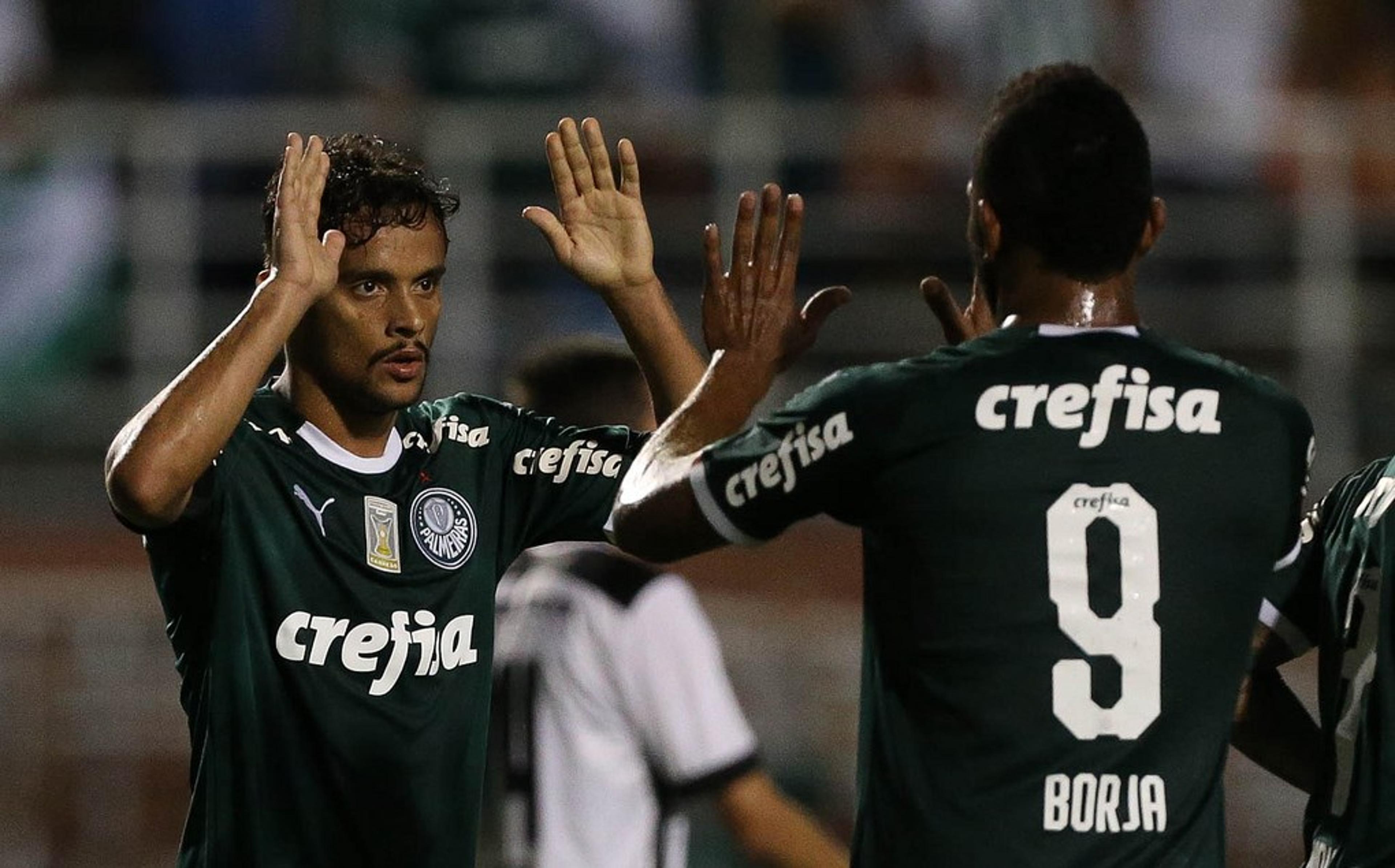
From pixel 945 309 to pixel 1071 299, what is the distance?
638 mm

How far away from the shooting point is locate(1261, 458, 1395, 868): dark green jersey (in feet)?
13.0

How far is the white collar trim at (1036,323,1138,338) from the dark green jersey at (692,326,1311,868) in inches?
0.5

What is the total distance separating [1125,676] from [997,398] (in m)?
0.48

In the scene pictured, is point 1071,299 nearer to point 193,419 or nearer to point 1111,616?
point 1111,616

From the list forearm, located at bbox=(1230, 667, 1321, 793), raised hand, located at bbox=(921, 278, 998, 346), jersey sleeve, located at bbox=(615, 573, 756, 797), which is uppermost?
raised hand, located at bbox=(921, 278, 998, 346)

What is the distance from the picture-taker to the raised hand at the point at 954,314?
425 cm

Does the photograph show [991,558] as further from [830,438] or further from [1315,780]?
[1315,780]

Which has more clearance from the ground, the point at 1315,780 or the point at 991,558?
the point at 991,558

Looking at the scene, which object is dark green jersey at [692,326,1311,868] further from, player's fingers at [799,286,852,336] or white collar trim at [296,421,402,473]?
white collar trim at [296,421,402,473]

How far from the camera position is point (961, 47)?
36.8ft

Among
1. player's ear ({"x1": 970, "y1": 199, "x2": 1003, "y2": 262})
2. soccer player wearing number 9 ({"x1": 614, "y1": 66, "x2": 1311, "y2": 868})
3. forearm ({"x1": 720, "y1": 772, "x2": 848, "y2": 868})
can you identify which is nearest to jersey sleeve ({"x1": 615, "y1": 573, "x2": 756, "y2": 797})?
forearm ({"x1": 720, "y1": 772, "x2": 848, "y2": 868})

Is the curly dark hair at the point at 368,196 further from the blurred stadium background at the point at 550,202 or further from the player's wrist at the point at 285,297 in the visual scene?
A: the blurred stadium background at the point at 550,202

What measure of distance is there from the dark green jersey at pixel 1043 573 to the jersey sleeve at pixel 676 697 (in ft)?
6.32

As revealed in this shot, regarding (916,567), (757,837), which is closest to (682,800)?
(757,837)
